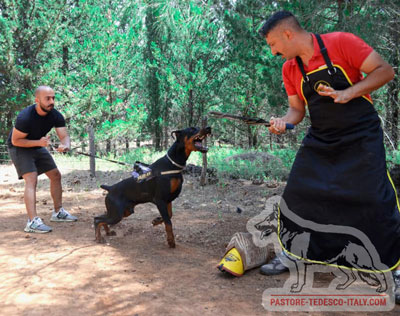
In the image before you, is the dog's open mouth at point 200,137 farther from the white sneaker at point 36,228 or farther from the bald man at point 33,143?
the white sneaker at point 36,228

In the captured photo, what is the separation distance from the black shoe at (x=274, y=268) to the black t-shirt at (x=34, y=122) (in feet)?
13.0

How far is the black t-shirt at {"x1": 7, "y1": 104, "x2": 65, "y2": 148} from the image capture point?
5.11 m

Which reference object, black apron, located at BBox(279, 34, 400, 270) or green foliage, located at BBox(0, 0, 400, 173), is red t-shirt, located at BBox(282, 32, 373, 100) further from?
green foliage, located at BBox(0, 0, 400, 173)

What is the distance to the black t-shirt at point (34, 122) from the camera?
511 centimetres

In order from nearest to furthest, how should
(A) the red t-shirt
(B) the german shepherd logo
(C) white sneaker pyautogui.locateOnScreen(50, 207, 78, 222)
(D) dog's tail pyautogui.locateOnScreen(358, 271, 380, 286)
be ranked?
(A) the red t-shirt → (B) the german shepherd logo → (D) dog's tail pyautogui.locateOnScreen(358, 271, 380, 286) → (C) white sneaker pyautogui.locateOnScreen(50, 207, 78, 222)

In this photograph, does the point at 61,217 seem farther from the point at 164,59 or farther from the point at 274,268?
the point at 164,59

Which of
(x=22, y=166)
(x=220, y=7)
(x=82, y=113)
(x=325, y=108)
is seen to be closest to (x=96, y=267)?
(x=22, y=166)

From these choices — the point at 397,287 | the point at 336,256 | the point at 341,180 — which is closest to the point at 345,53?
the point at 341,180

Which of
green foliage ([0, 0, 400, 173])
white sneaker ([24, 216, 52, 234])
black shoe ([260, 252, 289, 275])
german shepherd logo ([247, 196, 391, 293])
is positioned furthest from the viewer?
green foliage ([0, 0, 400, 173])

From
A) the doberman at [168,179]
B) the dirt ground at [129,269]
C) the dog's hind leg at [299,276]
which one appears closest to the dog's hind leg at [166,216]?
the doberman at [168,179]

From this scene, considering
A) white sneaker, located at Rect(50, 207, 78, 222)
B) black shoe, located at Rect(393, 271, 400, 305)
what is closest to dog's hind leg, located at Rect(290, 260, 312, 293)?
black shoe, located at Rect(393, 271, 400, 305)

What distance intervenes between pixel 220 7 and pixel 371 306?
231 inches

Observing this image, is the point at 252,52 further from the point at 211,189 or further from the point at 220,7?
the point at 211,189

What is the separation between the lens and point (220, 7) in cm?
675
